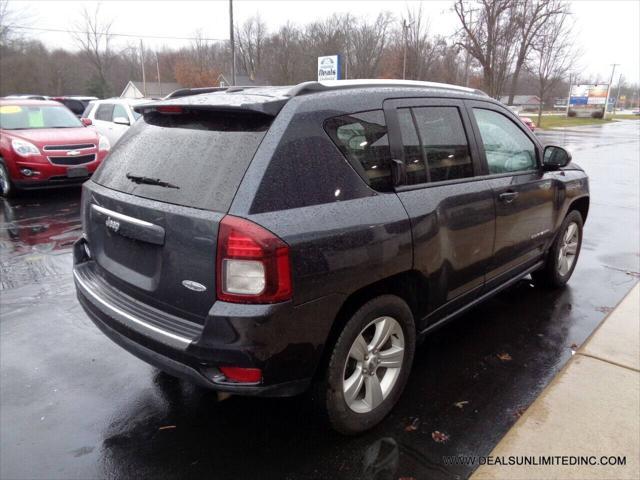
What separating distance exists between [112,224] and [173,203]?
517mm

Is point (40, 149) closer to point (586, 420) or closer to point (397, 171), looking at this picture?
point (397, 171)

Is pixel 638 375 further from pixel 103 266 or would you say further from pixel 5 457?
pixel 5 457

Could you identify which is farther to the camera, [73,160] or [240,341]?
[73,160]

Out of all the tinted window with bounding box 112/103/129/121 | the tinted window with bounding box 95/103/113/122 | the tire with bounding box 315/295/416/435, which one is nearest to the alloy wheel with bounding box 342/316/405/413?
the tire with bounding box 315/295/416/435

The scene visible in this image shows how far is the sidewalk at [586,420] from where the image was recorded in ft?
7.89

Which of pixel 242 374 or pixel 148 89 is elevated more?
pixel 148 89

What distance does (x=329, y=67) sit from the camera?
1902 cm

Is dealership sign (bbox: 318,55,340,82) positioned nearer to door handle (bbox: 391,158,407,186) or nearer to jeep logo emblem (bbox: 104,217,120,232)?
door handle (bbox: 391,158,407,186)

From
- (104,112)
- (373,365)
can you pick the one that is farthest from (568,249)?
(104,112)

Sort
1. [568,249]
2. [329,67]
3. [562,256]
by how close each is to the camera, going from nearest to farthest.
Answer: [562,256] → [568,249] → [329,67]

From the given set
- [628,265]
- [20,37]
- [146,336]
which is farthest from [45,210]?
[20,37]

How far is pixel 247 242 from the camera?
197cm

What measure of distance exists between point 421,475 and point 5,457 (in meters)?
2.11

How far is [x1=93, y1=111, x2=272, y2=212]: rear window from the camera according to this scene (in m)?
2.15
